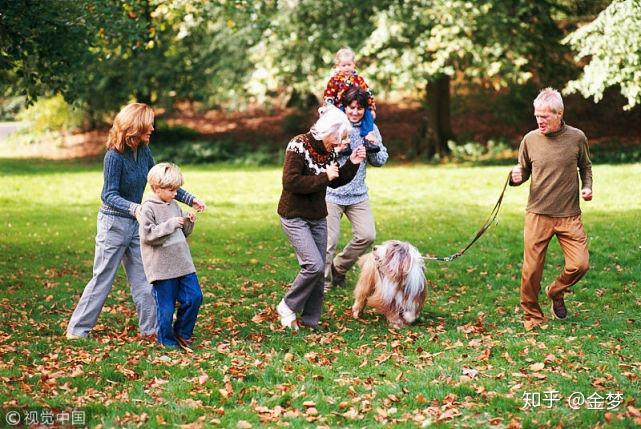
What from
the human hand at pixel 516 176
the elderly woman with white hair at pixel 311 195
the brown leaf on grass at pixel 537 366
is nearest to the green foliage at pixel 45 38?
the elderly woman with white hair at pixel 311 195

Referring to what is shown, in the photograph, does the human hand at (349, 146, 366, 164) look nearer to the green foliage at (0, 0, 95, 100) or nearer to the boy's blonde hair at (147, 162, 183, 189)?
the boy's blonde hair at (147, 162, 183, 189)

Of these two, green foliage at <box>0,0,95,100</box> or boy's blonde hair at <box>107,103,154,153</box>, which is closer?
boy's blonde hair at <box>107,103,154,153</box>

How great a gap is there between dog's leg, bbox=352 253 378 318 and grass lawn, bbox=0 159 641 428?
6.4 inches

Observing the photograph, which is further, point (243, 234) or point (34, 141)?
point (34, 141)

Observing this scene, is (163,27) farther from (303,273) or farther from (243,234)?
(303,273)

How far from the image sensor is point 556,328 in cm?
831

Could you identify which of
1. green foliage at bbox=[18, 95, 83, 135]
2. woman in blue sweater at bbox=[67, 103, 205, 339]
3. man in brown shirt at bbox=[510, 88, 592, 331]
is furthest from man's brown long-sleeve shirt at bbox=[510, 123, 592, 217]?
green foliage at bbox=[18, 95, 83, 135]

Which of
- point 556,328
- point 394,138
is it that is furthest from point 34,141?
point 556,328

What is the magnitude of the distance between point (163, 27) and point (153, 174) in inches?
335

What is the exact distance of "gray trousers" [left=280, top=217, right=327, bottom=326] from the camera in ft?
26.6

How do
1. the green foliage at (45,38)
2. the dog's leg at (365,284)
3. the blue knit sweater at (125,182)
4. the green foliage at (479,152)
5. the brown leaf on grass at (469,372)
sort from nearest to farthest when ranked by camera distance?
the brown leaf on grass at (469,372) → the blue knit sweater at (125,182) → the dog's leg at (365,284) → the green foliage at (45,38) → the green foliage at (479,152)

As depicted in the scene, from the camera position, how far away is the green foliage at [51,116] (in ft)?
109

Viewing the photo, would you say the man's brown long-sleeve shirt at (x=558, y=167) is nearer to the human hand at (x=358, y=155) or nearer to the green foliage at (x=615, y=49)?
the human hand at (x=358, y=155)

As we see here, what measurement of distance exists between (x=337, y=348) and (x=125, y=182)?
2.39 metres
